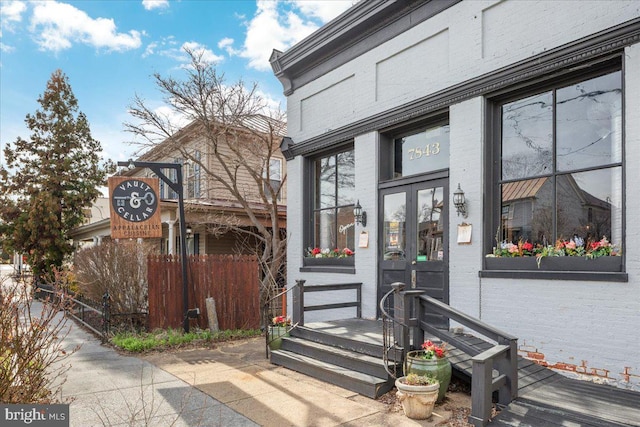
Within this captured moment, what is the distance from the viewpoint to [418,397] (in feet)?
14.8

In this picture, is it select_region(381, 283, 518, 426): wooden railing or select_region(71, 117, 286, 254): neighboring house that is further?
select_region(71, 117, 286, 254): neighboring house

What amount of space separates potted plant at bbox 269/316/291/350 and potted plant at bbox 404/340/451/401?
2.61 m

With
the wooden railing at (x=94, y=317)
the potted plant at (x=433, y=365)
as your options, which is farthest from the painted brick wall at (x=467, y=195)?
the wooden railing at (x=94, y=317)

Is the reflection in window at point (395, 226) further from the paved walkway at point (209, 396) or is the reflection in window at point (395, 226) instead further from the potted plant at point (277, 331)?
the paved walkway at point (209, 396)

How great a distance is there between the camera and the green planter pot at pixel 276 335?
7121 millimetres

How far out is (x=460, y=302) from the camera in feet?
21.3

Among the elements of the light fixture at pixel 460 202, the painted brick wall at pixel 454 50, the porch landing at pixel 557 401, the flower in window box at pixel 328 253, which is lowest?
the porch landing at pixel 557 401

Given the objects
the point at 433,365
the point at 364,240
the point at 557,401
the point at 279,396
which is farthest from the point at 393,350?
the point at 364,240

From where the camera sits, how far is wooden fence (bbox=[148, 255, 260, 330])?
349 inches

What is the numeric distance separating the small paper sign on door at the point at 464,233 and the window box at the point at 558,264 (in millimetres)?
390

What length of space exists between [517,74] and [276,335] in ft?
17.5

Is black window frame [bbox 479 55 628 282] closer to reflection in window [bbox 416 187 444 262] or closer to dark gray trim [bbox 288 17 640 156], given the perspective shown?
dark gray trim [bbox 288 17 640 156]

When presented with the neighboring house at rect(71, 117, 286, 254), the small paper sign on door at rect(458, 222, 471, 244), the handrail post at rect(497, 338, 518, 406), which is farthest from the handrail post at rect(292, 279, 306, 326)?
the neighboring house at rect(71, 117, 286, 254)

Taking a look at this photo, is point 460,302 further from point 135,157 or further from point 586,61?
point 135,157
